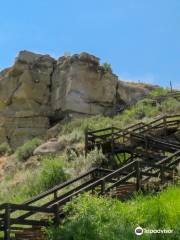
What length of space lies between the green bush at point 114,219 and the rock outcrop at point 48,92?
27.0 metres

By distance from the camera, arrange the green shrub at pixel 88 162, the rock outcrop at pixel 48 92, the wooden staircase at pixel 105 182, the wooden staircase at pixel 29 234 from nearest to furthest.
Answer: the wooden staircase at pixel 29 234, the wooden staircase at pixel 105 182, the green shrub at pixel 88 162, the rock outcrop at pixel 48 92

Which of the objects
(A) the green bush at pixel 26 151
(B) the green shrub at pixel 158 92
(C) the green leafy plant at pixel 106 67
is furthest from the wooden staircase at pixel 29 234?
(B) the green shrub at pixel 158 92

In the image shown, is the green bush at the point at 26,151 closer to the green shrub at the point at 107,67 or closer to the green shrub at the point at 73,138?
the green shrub at the point at 73,138

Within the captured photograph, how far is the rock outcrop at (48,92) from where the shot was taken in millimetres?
44094

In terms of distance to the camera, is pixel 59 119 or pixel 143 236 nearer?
pixel 143 236

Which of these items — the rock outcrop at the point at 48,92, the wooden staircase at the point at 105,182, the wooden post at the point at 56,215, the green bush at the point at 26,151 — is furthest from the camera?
the rock outcrop at the point at 48,92

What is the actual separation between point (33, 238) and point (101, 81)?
102 ft

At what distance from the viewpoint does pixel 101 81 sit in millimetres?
46250

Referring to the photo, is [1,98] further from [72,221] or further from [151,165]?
[72,221]

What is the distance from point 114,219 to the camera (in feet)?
50.3

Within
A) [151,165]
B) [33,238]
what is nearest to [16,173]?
[151,165]

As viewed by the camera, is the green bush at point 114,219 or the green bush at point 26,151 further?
the green bush at point 26,151

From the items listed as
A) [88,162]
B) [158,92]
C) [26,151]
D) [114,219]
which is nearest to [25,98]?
[26,151]

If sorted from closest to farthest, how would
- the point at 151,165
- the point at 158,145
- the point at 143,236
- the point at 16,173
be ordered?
the point at 143,236
the point at 151,165
the point at 158,145
the point at 16,173
